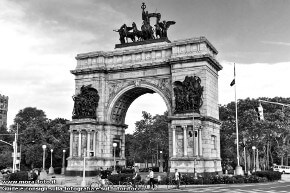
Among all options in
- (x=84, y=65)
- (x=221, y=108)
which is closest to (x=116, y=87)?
(x=84, y=65)

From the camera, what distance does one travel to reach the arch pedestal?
137 feet

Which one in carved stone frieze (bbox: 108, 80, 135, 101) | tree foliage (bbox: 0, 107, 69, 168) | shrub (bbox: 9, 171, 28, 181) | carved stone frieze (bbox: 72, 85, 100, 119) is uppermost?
carved stone frieze (bbox: 108, 80, 135, 101)

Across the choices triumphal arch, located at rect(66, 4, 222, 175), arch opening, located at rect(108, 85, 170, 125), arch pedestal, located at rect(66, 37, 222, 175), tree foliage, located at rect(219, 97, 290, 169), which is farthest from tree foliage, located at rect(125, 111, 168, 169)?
arch pedestal, located at rect(66, 37, 222, 175)

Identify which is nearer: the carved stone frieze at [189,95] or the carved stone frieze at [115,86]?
the carved stone frieze at [189,95]

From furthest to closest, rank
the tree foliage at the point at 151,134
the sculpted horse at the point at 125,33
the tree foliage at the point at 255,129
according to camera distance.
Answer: the tree foliage at the point at 151,134 → the tree foliage at the point at 255,129 → the sculpted horse at the point at 125,33

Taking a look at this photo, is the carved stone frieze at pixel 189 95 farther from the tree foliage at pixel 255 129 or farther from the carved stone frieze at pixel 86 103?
the tree foliage at pixel 255 129

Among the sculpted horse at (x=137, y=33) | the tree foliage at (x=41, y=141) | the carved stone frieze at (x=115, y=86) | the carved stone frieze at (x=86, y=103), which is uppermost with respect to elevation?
the sculpted horse at (x=137, y=33)

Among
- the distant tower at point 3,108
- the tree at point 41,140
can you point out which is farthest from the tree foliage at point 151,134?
the distant tower at point 3,108

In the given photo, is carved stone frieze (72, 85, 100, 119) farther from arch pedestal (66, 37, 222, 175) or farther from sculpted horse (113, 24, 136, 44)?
sculpted horse (113, 24, 136, 44)

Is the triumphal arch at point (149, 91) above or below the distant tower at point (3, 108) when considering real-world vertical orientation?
below

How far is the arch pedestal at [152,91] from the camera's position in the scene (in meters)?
41.7

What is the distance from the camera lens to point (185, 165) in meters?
40.9

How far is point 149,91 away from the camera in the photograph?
4912 cm

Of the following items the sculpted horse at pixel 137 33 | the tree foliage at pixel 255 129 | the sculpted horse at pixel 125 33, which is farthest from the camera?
the tree foliage at pixel 255 129
